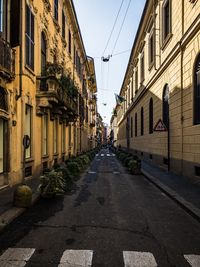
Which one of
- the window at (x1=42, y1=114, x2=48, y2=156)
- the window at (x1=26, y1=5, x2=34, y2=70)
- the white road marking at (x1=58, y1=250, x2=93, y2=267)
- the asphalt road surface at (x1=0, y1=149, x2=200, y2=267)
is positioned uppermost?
the window at (x1=26, y1=5, x2=34, y2=70)

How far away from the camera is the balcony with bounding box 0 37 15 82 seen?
382 inches

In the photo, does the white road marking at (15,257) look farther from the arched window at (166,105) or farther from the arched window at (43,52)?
the arched window at (166,105)

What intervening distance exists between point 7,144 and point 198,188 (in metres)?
6.68

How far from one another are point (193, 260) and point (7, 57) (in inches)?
330

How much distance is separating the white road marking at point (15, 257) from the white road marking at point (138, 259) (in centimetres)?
139

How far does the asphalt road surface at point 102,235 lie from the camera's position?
4.37 m

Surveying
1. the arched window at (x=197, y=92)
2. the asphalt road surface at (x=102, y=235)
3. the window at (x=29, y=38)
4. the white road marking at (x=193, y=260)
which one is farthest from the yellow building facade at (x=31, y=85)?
the white road marking at (x=193, y=260)

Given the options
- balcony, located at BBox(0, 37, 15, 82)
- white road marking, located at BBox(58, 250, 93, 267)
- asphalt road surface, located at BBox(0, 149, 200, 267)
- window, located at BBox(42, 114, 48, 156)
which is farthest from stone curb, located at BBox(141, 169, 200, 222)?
window, located at BBox(42, 114, 48, 156)

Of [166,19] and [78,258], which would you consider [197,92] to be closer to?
[166,19]

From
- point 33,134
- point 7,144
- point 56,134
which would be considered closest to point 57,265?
point 7,144

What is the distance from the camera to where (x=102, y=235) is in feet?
18.2

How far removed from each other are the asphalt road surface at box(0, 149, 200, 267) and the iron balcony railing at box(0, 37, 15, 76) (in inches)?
176

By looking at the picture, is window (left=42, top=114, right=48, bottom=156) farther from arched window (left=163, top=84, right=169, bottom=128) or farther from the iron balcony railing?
arched window (left=163, top=84, right=169, bottom=128)

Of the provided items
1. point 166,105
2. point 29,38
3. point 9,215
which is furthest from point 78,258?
point 166,105
